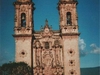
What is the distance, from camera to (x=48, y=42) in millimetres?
35562

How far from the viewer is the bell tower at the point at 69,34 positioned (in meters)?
34.3

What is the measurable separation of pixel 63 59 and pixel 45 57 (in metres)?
2.40

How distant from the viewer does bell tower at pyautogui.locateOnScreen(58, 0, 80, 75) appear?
3428 cm

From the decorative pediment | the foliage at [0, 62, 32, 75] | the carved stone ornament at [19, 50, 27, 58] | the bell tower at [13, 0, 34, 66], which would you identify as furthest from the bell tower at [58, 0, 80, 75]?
the foliage at [0, 62, 32, 75]

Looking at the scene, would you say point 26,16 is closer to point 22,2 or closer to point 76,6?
point 22,2

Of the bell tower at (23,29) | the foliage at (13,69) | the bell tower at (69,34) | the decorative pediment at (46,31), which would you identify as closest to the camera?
the foliage at (13,69)

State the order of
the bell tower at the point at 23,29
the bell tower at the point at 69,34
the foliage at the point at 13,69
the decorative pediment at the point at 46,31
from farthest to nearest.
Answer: the decorative pediment at the point at 46,31 < the bell tower at the point at 23,29 < the bell tower at the point at 69,34 < the foliage at the point at 13,69

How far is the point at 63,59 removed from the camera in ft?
114

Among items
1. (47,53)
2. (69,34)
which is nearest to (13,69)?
(47,53)

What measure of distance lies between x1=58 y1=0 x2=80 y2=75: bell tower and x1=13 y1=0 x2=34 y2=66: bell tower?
4220mm

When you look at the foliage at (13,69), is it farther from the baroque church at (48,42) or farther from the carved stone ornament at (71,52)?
the carved stone ornament at (71,52)

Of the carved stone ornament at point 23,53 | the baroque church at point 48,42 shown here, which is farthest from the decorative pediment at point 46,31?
the carved stone ornament at point 23,53

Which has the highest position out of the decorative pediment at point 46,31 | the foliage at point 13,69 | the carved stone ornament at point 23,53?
the decorative pediment at point 46,31

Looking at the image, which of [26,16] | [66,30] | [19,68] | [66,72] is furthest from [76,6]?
[19,68]
